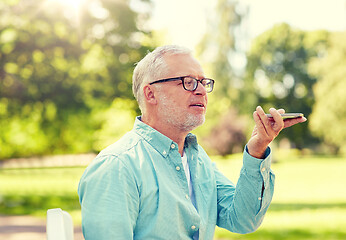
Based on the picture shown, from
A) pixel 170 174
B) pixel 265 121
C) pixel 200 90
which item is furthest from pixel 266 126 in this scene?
pixel 170 174

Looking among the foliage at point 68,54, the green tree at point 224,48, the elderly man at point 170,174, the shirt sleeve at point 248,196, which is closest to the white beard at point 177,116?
the elderly man at point 170,174

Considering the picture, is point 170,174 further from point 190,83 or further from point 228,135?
point 228,135

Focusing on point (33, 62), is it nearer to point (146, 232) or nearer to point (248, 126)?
point (146, 232)

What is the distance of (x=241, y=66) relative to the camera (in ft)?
105

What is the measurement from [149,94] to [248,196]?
65cm

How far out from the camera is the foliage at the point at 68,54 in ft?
37.3

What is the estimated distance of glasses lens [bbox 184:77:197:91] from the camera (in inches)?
79.7

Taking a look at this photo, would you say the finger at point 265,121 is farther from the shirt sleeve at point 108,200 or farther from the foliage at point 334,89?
the foliage at point 334,89

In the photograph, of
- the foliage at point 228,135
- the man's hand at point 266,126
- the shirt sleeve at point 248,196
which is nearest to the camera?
the man's hand at point 266,126

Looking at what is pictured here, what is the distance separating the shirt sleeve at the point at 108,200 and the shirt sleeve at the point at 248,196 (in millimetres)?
525

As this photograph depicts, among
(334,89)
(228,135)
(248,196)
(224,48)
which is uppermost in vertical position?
(224,48)

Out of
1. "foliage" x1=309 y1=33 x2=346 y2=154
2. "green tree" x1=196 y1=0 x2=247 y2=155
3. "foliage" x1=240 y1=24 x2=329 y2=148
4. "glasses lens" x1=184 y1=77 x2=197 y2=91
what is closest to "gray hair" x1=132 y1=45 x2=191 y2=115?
"glasses lens" x1=184 y1=77 x2=197 y2=91

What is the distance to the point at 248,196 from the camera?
2025mm

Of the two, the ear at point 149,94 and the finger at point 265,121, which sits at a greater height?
the ear at point 149,94
